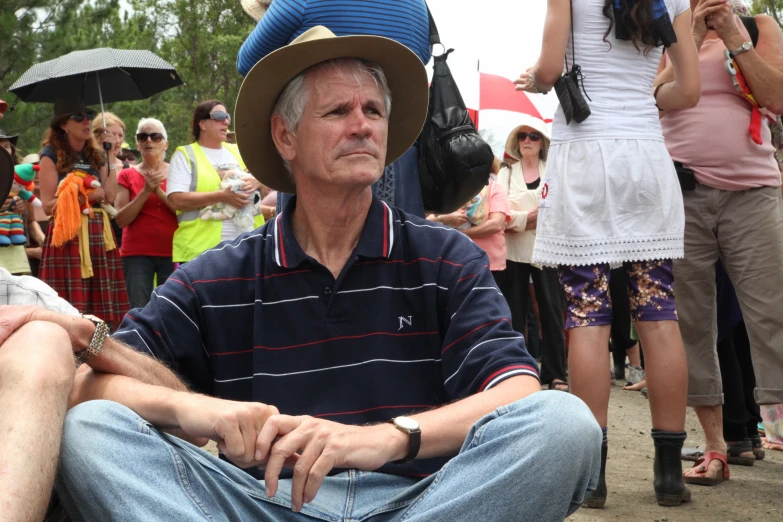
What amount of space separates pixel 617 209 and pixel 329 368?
1.98m

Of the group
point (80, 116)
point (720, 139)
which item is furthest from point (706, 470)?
point (80, 116)

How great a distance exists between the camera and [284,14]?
358 cm

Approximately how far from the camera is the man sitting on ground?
2.22 m

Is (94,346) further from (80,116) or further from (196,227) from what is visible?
(80,116)

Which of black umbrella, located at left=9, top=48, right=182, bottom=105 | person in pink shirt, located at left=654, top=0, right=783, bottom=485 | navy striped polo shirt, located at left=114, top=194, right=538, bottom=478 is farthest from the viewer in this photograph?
black umbrella, located at left=9, top=48, right=182, bottom=105

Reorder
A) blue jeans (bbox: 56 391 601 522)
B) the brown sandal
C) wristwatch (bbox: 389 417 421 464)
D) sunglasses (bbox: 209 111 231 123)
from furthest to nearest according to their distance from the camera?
1. sunglasses (bbox: 209 111 231 123)
2. the brown sandal
3. wristwatch (bbox: 389 417 421 464)
4. blue jeans (bbox: 56 391 601 522)

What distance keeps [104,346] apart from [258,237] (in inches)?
23.7

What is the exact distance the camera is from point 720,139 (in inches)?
188

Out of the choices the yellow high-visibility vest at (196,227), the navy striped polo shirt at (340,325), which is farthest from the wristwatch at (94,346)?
the yellow high-visibility vest at (196,227)

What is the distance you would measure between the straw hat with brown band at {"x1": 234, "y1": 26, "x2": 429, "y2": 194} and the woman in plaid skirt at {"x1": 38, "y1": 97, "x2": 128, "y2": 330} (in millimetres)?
4597

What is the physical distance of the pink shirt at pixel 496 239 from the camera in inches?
327

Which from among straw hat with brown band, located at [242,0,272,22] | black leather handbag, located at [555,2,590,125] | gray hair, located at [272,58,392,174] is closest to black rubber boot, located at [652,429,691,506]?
black leather handbag, located at [555,2,590,125]

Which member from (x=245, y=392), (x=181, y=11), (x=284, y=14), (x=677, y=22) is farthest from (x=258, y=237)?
(x=181, y=11)

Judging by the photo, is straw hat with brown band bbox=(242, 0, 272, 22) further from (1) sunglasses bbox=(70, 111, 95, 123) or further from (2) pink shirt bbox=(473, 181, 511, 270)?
(2) pink shirt bbox=(473, 181, 511, 270)
